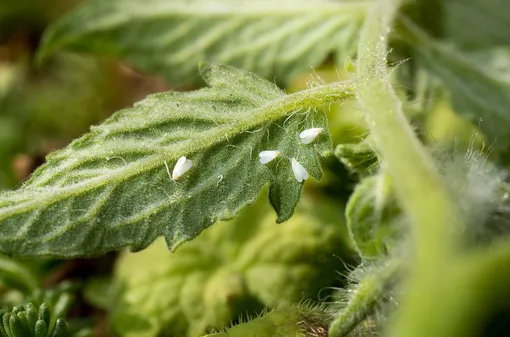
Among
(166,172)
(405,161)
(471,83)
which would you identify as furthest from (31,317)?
(471,83)

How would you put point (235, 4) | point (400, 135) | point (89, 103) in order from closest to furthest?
point (400, 135) → point (235, 4) → point (89, 103)

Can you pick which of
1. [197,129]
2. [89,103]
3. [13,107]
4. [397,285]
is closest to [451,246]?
[397,285]

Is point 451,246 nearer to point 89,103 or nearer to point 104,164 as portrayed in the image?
point 104,164

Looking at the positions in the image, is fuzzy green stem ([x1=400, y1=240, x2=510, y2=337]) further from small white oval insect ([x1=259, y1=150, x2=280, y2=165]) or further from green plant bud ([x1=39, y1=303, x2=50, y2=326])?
green plant bud ([x1=39, y1=303, x2=50, y2=326])

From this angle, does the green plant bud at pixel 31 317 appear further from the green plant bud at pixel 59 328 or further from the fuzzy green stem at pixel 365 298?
the fuzzy green stem at pixel 365 298

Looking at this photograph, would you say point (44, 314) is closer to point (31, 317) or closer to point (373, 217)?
point (31, 317)

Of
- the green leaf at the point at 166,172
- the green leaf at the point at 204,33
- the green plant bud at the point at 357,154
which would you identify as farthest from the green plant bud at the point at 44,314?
the green leaf at the point at 204,33

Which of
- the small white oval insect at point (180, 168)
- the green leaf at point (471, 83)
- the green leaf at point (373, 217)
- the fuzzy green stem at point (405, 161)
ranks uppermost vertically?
the fuzzy green stem at point (405, 161)

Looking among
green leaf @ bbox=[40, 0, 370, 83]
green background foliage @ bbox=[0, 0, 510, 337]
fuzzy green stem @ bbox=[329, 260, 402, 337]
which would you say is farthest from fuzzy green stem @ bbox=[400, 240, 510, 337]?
green leaf @ bbox=[40, 0, 370, 83]
